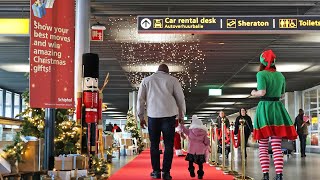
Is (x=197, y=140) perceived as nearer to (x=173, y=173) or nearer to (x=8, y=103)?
(x=173, y=173)

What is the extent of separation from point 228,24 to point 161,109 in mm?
4120

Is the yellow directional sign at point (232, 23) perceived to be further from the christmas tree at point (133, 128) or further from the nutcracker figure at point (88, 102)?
the christmas tree at point (133, 128)

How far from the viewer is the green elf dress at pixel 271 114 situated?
5859 millimetres

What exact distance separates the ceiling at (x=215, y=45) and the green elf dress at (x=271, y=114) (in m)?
6.08

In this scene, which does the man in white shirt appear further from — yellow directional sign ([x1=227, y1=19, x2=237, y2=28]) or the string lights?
the string lights

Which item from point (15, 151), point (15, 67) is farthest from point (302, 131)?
point (15, 151)

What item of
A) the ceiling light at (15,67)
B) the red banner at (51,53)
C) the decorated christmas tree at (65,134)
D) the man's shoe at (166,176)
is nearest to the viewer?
the red banner at (51,53)

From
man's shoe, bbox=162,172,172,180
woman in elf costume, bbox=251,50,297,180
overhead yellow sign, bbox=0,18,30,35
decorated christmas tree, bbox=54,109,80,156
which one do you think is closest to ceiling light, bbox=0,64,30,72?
overhead yellow sign, bbox=0,18,30,35

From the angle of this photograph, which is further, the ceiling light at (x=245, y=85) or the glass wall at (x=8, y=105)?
the glass wall at (x=8, y=105)

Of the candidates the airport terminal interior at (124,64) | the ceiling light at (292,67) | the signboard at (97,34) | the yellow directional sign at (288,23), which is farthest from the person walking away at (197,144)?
the ceiling light at (292,67)

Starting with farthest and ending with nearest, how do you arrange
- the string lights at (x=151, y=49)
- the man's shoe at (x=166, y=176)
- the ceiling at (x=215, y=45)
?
the string lights at (x=151, y=49) < the ceiling at (x=215, y=45) < the man's shoe at (x=166, y=176)

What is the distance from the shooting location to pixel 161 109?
21.5 feet

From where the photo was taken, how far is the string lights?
1473cm

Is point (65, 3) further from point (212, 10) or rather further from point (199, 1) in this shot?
point (212, 10)
